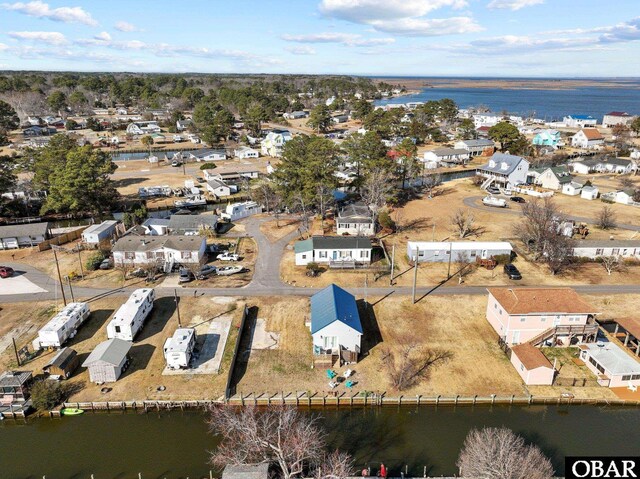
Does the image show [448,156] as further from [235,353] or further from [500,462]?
[500,462]

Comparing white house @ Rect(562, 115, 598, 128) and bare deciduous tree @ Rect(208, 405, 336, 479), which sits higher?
white house @ Rect(562, 115, 598, 128)

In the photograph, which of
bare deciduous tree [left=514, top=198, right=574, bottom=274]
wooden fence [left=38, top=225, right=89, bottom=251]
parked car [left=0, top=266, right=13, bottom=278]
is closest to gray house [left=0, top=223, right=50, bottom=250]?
wooden fence [left=38, top=225, right=89, bottom=251]

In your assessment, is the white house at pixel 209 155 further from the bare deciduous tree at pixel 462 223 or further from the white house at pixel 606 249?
the white house at pixel 606 249

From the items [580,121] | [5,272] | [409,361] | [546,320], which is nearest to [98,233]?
[5,272]

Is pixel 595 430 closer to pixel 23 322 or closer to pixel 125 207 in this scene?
pixel 23 322

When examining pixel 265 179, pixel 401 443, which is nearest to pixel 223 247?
pixel 265 179

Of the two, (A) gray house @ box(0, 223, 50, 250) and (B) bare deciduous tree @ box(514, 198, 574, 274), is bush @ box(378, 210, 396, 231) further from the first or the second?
(A) gray house @ box(0, 223, 50, 250)
